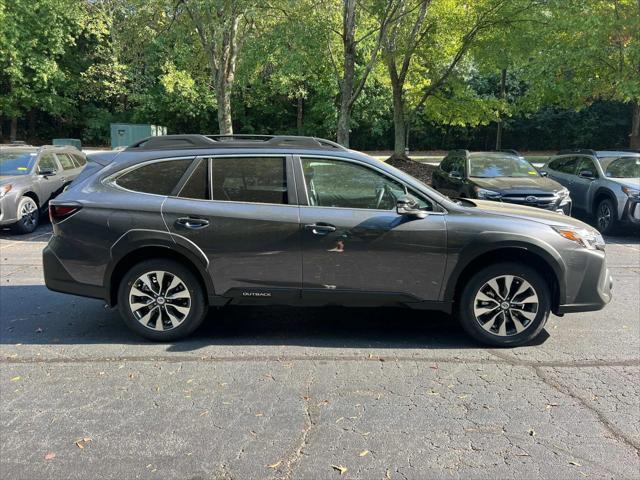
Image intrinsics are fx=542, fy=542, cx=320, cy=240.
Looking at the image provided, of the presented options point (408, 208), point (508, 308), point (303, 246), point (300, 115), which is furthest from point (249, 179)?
point (300, 115)

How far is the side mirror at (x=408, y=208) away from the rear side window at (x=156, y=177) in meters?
1.90

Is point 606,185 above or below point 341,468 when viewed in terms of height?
above

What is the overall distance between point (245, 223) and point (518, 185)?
6669mm

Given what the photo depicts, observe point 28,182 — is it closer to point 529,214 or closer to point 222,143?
point 222,143

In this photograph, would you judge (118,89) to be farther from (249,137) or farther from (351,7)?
(249,137)

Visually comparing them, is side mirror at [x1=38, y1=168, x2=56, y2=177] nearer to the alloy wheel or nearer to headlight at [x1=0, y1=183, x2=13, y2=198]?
the alloy wheel

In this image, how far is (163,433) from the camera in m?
3.36

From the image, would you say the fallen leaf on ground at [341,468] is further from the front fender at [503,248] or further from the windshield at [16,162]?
the windshield at [16,162]

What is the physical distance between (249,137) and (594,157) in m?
8.77

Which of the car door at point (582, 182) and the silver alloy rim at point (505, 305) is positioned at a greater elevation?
the car door at point (582, 182)

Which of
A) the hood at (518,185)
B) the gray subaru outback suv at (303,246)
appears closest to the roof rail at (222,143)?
the gray subaru outback suv at (303,246)

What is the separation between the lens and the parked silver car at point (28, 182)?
9.84 metres

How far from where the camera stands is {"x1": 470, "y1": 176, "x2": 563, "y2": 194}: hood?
31.1 ft

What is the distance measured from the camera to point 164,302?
4766mm
